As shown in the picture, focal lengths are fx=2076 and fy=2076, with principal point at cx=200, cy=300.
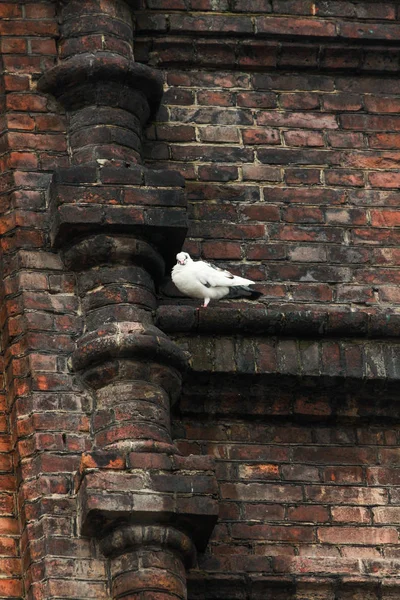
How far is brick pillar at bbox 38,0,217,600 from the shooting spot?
26.0 ft

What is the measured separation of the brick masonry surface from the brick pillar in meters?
0.01

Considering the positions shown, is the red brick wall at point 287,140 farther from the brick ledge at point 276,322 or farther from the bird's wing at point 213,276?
the bird's wing at point 213,276

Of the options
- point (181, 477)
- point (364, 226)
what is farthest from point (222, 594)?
point (364, 226)

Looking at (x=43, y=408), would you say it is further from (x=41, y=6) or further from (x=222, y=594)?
(x=41, y=6)

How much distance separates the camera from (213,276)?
870cm

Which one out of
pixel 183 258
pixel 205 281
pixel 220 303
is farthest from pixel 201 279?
pixel 220 303

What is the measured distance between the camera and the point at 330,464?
856cm

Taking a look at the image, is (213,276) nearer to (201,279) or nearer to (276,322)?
(201,279)

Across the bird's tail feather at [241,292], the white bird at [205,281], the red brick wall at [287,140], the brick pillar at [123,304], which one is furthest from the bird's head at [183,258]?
the red brick wall at [287,140]

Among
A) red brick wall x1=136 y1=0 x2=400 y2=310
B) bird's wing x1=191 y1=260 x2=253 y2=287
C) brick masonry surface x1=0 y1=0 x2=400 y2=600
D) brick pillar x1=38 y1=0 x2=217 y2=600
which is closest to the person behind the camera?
brick pillar x1=38 y1=0 x2=217 y2=600

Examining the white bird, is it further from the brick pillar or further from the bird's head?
the brick pillar

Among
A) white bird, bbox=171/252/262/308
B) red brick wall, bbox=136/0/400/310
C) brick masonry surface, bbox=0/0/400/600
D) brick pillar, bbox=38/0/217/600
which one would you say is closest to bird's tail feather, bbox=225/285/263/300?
white bird, bbox=171/252/262/308

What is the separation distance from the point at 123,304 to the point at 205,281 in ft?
1.20

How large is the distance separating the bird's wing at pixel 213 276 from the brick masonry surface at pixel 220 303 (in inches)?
4.6
